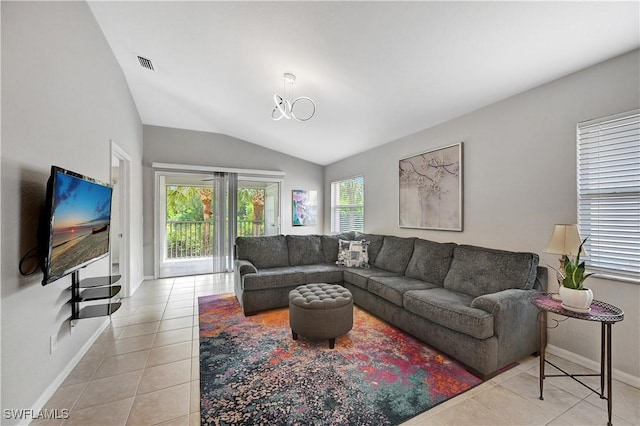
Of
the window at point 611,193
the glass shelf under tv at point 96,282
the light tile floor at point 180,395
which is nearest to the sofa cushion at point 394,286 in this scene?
the light tile floor at point 180,395

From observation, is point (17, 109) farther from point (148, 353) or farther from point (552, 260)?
point (552, 260)

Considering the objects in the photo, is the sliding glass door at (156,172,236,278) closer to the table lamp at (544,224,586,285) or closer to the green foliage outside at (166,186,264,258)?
the green foliage outside at (166,186,264,258)

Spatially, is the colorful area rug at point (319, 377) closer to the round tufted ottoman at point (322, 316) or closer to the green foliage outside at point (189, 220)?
the round tufted ottoman at point (322, 316)

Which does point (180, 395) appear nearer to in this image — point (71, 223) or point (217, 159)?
point (71, 223)

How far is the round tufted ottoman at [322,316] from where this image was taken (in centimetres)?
241

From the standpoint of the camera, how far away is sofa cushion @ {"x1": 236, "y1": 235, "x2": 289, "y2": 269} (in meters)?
3.82

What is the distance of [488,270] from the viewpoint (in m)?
2.55

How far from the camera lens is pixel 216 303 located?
3674 mm

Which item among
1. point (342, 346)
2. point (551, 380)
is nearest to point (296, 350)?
point (342, 346)

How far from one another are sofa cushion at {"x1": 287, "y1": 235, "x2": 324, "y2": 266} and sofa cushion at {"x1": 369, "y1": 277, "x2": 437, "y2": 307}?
3.93 ft

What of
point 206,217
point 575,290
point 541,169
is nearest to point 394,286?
point 575,290

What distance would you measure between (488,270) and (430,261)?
25.6 inches

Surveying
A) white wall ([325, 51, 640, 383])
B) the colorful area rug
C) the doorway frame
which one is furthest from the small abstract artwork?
the colorful area rug

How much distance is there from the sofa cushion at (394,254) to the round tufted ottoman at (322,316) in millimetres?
1195
